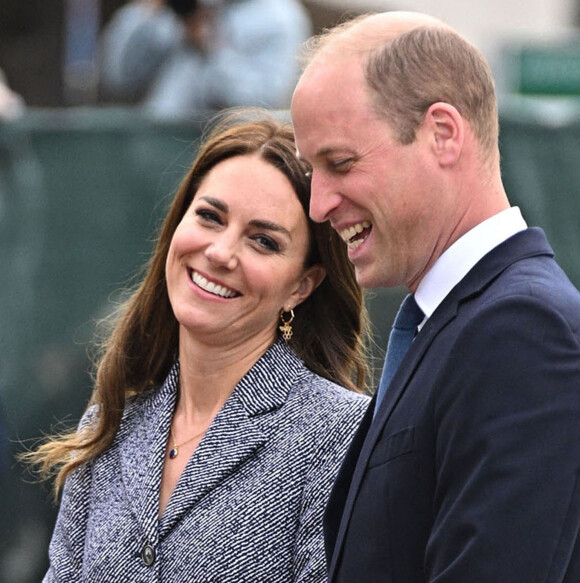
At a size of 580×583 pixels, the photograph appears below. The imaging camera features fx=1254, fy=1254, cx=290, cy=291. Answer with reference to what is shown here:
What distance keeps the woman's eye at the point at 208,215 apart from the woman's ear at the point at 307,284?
0.28 meters

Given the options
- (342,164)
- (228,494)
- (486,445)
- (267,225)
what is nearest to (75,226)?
(267,225)

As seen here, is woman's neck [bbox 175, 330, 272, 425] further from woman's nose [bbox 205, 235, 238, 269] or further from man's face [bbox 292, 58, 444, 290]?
man's face [bbox 292, 58, 444, 290]

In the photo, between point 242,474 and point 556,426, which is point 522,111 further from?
point 556,426

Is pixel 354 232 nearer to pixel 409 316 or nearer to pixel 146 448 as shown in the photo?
pixel 409 316

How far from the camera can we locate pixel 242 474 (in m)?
3.04

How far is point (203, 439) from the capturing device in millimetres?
3127

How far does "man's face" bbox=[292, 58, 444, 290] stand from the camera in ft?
6.73

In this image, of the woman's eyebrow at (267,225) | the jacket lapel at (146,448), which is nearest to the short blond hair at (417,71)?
the woman's eyebrow at (267,225)

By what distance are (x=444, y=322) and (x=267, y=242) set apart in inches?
48.6

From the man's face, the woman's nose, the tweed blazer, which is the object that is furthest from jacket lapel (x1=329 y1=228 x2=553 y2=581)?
the woman's nose

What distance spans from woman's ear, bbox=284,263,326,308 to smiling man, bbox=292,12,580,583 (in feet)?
3.42

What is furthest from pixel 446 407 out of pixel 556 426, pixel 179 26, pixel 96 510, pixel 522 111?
pixel 179 26

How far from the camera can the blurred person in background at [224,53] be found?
675cm

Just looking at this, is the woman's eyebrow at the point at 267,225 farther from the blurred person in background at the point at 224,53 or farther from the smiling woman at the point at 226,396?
the blurred person in background at the point at 224,53
